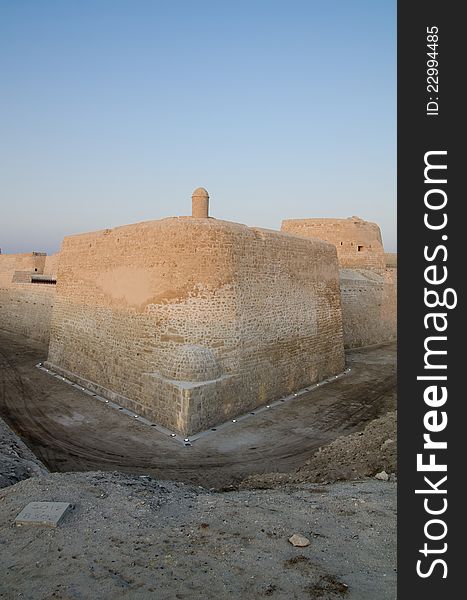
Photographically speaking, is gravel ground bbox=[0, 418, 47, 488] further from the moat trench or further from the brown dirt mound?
the brown dirt mound

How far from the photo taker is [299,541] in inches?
162

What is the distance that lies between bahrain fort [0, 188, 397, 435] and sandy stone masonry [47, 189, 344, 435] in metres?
0.03

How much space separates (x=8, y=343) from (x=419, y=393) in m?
21.1

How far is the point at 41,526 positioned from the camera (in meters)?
4.43

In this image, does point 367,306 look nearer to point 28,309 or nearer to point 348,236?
point 348,236

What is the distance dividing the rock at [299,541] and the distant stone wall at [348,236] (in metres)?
18.9

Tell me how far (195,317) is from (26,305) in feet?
50.0

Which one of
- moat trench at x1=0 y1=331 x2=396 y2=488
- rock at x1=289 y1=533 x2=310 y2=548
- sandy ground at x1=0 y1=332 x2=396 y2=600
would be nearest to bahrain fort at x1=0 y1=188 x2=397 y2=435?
moat trench at x1=0 y1=331 x2=396 y2=488

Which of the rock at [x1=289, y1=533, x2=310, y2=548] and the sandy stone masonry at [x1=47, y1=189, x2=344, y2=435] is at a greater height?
the sandy stone masonry at [x1=47, y1=189, x2=344, y2=435]

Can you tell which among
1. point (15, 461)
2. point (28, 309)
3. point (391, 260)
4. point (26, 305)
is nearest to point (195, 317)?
point (15, 461)

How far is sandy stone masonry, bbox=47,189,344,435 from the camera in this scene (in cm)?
1002

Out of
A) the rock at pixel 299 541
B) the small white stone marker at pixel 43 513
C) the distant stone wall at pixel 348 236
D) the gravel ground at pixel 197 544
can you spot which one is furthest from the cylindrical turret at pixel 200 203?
the distant stone wall at pixel 348 236

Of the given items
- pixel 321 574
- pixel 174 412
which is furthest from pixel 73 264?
pixel 321 574

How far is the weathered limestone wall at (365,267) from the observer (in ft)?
68.3
